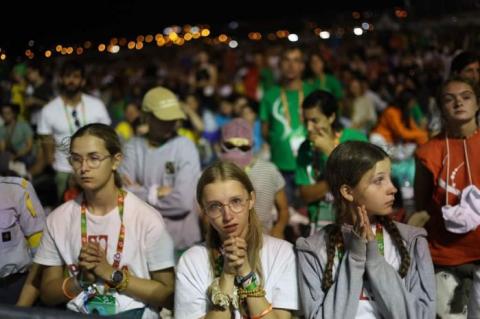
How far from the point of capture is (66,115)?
258 inches

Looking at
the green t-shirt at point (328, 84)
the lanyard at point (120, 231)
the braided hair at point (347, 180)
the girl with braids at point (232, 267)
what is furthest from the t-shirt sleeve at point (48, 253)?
the green t-shirt at point (328, 84)

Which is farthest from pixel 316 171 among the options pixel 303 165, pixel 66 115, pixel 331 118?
pixel 66 115

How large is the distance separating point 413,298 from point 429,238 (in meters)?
0.99

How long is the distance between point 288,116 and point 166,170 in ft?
6.63

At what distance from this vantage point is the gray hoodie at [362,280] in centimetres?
351

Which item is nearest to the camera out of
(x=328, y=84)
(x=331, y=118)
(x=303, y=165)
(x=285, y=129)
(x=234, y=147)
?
(x=331, y=118)

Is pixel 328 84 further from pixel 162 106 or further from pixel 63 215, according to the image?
pixel 63 215

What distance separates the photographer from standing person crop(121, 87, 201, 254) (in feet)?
17.8

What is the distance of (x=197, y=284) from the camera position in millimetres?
3672

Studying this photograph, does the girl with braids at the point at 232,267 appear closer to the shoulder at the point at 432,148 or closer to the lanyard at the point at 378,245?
the lanyard at the point at 378,245

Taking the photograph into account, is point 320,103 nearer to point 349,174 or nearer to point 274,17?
point 349,174

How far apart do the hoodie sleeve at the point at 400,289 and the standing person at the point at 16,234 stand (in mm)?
1917

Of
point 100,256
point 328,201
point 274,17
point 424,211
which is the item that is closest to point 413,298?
point 424,211

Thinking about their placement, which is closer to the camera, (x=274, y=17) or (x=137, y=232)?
(x=137, y=232)
